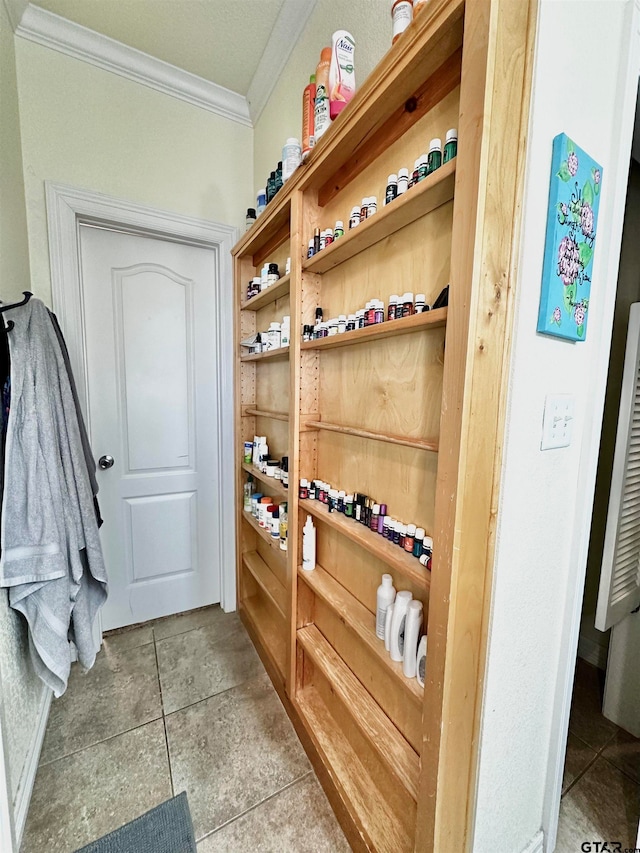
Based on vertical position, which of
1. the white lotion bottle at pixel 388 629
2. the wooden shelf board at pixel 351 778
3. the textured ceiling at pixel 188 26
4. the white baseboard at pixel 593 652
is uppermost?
the textured ceiling at pixel 188 26

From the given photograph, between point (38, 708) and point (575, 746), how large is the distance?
2.07 m

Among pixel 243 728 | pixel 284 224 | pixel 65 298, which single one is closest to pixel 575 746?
pixel 243 728

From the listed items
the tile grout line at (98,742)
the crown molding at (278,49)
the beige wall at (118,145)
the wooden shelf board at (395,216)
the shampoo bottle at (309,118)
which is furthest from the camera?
the beige wall at (118,145)

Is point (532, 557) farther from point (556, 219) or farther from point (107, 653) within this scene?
point (107, 653)

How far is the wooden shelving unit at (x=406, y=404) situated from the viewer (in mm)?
676

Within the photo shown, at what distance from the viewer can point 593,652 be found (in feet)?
5.84

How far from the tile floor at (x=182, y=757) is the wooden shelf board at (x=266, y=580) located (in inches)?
13.6

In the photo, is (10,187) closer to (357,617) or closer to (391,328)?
(391,328)

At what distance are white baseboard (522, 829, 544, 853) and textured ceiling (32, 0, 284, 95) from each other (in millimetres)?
2991

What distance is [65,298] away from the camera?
1.64 metres

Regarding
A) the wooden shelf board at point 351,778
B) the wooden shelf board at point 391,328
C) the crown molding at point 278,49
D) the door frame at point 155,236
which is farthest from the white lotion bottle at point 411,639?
the crown molding at point 278,49

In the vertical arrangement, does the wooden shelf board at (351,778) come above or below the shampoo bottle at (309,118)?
below

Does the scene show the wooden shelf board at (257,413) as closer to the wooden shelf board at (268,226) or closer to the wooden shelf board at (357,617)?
the wooden shelf board at (357,617)

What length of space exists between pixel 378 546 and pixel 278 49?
2.13 m
